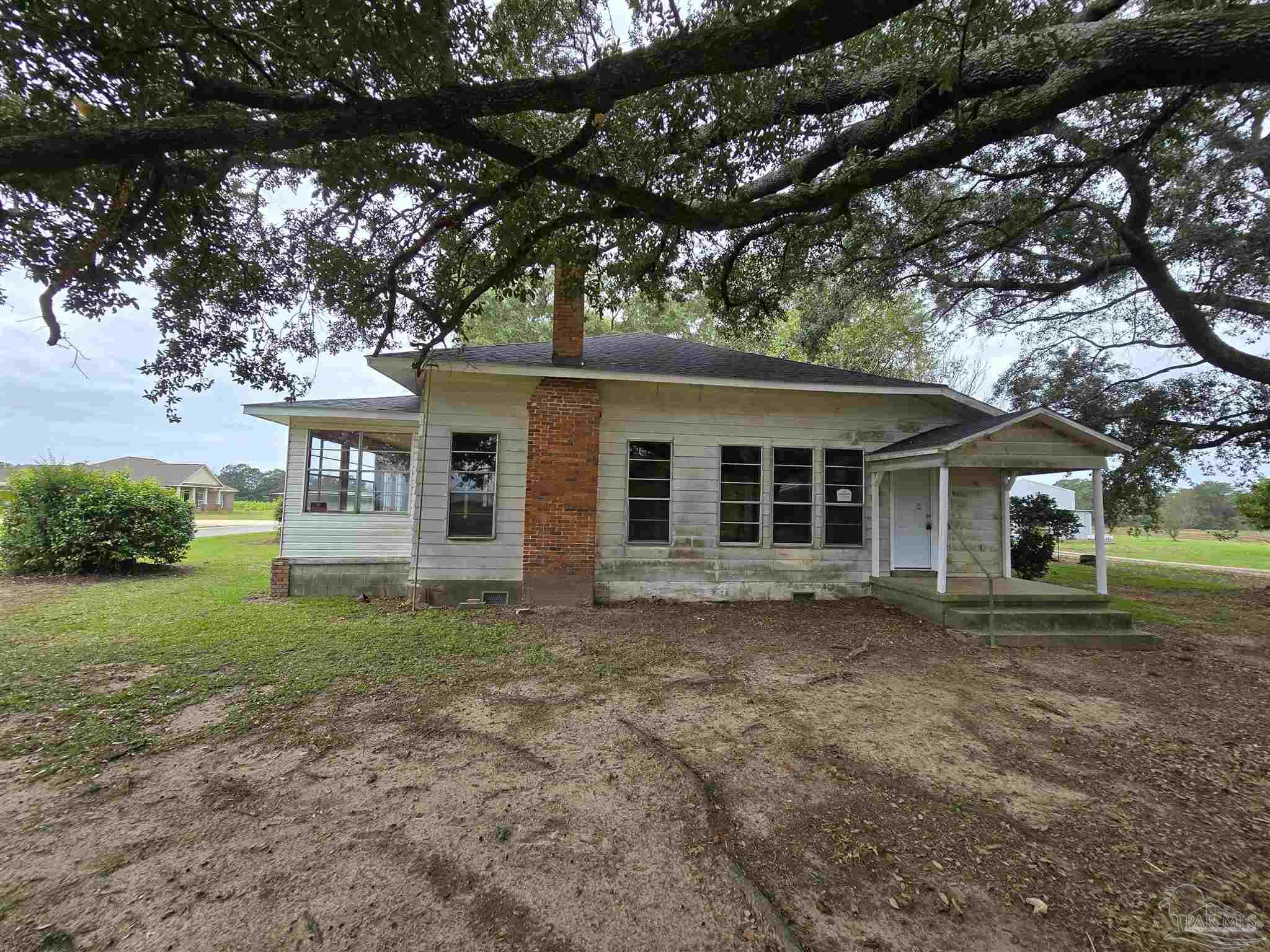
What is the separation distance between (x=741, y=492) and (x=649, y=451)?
1.66 meters

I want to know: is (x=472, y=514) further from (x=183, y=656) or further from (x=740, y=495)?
(x=740, y=495)

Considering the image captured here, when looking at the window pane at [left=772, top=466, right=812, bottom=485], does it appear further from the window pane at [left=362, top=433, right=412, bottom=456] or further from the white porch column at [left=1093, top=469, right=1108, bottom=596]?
the window pane at [left=362, top=433, right=412, bottom=456]

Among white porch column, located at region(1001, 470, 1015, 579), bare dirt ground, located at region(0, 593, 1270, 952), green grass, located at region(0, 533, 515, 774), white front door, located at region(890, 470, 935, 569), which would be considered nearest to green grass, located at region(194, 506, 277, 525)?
green grass, located at region(0, 533, 515, 774)

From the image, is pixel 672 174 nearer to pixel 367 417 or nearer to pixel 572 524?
pixel 572 524

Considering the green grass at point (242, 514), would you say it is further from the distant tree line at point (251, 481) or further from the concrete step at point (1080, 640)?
the concrete step at point (1080, 640)

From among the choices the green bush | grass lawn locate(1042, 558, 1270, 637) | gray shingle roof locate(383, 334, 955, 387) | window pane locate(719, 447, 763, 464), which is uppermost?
gray shingle roof locate(383, 334, 955, 387)

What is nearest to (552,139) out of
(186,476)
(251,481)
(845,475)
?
(845,475)

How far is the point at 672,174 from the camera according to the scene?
5.91 metres

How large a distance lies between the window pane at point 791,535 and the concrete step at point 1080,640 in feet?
9.21

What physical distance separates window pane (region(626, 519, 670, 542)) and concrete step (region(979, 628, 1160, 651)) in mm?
4343

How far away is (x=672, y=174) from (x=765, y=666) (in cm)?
556

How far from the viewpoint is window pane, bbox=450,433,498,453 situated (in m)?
7.84

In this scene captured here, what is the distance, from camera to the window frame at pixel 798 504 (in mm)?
8406

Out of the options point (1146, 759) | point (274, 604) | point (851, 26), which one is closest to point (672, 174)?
point (851, 26)
